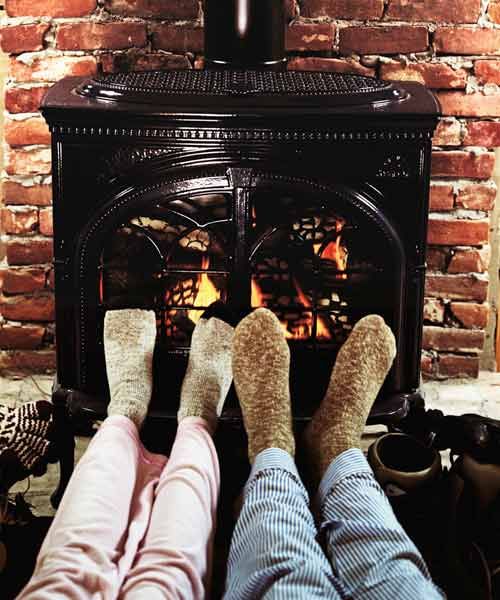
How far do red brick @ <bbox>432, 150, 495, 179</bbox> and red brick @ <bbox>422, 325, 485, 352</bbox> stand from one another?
36 cm

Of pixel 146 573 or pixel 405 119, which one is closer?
pixel 146 573

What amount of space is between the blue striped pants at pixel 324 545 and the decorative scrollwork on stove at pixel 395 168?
0.52 metres

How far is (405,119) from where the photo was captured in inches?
54.5

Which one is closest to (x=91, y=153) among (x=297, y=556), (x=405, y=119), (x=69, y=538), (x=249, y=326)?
(x=249, y=326)

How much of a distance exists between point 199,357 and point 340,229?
0.34 m

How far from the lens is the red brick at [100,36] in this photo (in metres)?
1.76

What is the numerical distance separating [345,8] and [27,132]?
738mm

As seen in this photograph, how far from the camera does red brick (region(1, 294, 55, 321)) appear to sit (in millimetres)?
1930

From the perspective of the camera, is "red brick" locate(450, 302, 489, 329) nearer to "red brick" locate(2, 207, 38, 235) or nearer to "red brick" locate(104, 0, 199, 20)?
"red brick" locate(104, 0, 199, 20)

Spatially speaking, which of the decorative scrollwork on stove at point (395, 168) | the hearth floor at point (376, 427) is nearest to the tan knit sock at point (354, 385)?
the decorative scrollwork on stove at point (395, 168)

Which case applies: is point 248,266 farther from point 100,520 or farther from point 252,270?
point 100,520

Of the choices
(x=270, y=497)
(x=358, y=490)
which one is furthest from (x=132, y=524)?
(x=358, y=490)

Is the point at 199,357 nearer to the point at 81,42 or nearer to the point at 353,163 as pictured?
the point at 353,163

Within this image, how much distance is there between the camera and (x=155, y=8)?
1.75 m
